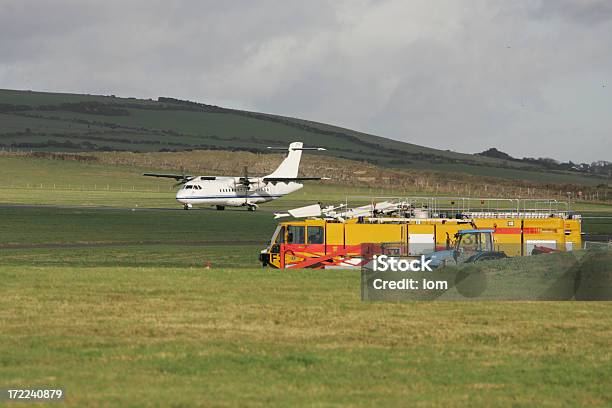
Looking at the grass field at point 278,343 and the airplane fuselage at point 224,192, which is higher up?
the airplane fuselage at point 224,192

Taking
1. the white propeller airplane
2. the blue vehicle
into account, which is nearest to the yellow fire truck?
the blue vehicle

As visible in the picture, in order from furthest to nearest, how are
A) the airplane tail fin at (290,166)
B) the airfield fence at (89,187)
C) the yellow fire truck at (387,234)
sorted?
the airfield fence at (89,187)
the airplane tail fin at (290,166)
the yellow fire truck at (387,234)

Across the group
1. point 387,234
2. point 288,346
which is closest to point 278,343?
point 288,346

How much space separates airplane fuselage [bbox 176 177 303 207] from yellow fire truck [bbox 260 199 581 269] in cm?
5476

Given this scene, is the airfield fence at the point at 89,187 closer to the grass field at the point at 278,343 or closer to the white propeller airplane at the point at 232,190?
the white propeller airplane at the point at 232,190

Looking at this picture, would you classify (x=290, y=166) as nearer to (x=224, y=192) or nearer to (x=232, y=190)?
(x=232, y=190)

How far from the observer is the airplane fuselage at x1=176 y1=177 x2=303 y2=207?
11069 centimetres

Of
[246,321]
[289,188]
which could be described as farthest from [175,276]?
[289,188]

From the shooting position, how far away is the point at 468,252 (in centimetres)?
3488

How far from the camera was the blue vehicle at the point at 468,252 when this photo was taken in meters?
31.1

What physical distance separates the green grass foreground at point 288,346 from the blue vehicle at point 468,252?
4702 mm

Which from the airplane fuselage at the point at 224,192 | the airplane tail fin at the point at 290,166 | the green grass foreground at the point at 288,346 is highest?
the airplane tail fin at the point at 290,166

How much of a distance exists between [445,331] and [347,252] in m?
19.8

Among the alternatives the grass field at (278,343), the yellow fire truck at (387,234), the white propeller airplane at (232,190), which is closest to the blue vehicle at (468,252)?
the yellow fire truck at (387,234)
